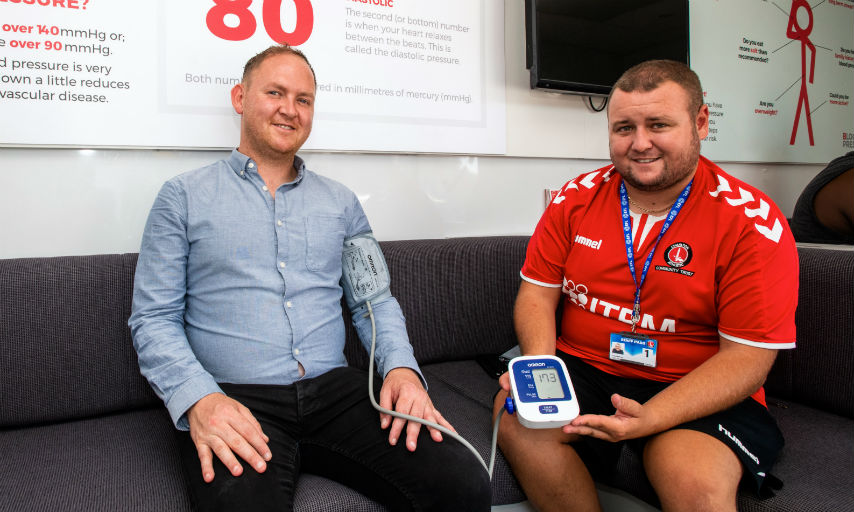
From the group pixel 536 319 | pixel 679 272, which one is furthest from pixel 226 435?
pixel 679 272

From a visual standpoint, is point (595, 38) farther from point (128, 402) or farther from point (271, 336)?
point (128, 402)

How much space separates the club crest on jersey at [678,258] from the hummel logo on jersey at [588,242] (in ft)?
0.53

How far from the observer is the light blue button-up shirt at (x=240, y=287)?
1304 millimetres

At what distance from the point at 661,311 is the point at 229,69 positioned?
153 centimetres

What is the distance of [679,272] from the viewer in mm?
1315

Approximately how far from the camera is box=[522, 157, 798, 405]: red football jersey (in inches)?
48.3

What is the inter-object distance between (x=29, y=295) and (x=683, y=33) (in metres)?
2.75

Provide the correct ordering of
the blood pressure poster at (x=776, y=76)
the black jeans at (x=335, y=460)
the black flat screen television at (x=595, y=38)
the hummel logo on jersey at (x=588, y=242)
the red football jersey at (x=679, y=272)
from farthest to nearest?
1. the blood pressure poster at (x=776, y=76)
2. the black flat screen television at (x=595, y=38)
3. the hummel logo on jersey at (x=588, y=242)
4. the red football jersey at (x=679, y=272)
5. the black jeans at (x=335, y=460)

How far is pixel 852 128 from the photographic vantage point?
11.1ft

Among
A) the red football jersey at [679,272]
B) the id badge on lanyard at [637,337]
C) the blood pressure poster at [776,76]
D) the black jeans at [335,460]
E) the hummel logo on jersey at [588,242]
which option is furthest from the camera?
the blood pressure poster at [776,76]

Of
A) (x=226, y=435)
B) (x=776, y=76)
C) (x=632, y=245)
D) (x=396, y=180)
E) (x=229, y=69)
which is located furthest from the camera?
(x=776, y=76)

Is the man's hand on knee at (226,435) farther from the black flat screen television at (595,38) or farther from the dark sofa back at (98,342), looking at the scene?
the black flat screen television at (595,38)

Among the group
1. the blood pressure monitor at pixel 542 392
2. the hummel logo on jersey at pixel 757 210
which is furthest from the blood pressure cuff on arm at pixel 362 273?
the hummel logo on jersey at pixel 757 210

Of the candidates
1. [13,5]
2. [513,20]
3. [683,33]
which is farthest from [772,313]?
[13,5]
